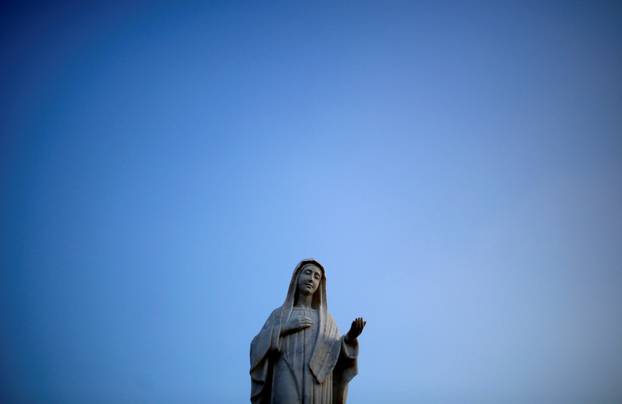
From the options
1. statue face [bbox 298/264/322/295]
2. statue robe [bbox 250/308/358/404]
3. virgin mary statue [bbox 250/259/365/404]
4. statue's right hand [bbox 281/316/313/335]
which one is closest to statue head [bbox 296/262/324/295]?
statue face [bbox 298/264/322/295]

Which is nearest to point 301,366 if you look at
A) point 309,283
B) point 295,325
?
point 295,325

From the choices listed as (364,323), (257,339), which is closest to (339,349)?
(364,323)

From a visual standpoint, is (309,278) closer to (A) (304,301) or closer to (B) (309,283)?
(B) (309,283)

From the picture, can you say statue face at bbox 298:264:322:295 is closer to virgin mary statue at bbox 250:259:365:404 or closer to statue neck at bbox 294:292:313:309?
statue neck at bbox 294:292:313:309

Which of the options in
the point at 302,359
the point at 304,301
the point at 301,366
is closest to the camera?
the point at 301,366

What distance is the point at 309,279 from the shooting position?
12867 mm

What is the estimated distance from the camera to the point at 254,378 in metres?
11.9

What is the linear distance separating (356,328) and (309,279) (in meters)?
1.84

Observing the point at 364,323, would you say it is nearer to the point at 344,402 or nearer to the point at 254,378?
the point at 344,402

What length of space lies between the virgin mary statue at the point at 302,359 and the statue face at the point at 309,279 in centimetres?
46

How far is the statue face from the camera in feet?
42.2

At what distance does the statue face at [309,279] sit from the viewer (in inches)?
506

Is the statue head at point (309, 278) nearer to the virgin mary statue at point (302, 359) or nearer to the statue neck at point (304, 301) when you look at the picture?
the statue neck at point (304, 301)

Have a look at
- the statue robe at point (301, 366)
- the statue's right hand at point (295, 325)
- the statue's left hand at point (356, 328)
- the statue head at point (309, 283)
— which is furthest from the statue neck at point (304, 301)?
the statue's left hand at point (356, 328)
